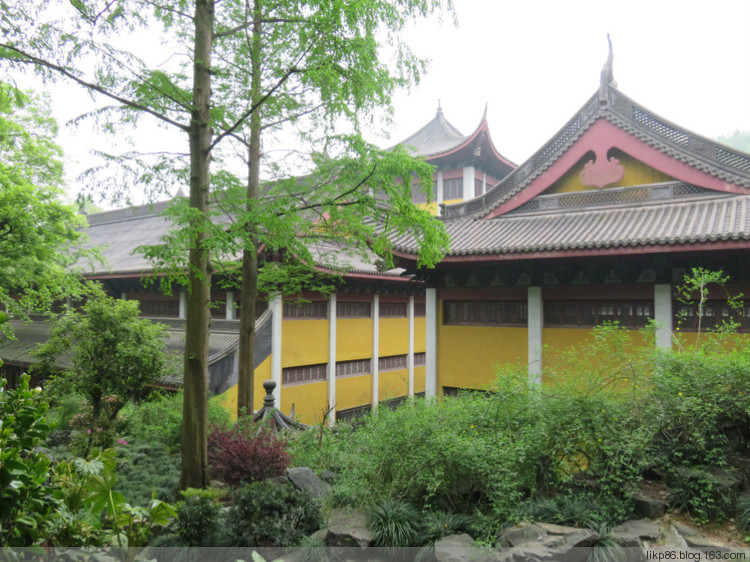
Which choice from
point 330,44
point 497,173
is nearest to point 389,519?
point 330,44

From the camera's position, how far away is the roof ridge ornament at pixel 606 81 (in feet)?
31.1

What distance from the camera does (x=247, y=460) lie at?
19.6ft

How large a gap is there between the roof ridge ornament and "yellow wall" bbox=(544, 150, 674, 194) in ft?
3.37

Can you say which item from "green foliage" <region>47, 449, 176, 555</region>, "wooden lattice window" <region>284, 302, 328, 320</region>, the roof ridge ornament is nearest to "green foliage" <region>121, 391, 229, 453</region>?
"wooden lattice window" <region>284, 302, 328, 320</region>

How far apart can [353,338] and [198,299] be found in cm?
919

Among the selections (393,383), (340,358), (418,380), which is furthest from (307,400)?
(418,380)

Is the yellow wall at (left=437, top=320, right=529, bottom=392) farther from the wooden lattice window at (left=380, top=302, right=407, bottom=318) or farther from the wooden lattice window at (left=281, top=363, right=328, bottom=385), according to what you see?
the wooden lattice window at (left=380, top=302, right=407, bottom=318)

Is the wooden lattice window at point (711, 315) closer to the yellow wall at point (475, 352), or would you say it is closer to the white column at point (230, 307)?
the yellow wall at point (475, 352)

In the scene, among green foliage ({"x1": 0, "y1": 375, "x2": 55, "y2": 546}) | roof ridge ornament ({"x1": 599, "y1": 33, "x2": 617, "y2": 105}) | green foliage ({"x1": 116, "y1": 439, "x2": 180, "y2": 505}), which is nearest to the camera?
green foliage ({"x1": 0, "y1": 375, "x2": 55, "y2": 546})

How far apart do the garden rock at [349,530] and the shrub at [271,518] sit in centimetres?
19

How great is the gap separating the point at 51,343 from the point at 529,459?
6923 millimetres

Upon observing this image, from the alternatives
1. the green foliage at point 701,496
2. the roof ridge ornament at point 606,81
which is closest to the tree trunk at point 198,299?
the green foliage at point 701,496

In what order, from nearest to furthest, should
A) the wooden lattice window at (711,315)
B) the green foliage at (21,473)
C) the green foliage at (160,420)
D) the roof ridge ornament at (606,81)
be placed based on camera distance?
the green foliage at (21,473) → the wooden lattice window at (711,315) → the green foliage at (160,420) → the roof ridge ornament at (606,81)

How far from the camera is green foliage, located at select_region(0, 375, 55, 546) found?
2.76 m
